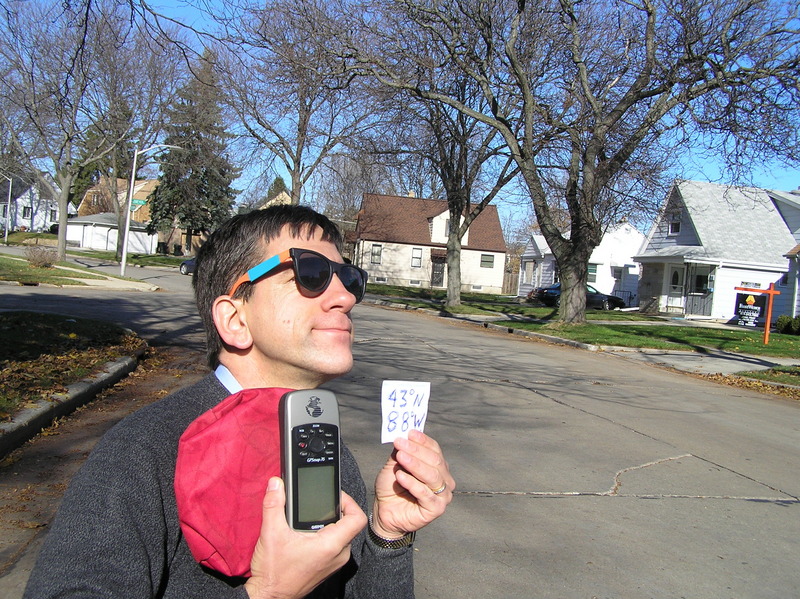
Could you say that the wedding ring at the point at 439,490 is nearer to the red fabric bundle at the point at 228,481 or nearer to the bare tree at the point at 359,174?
the red fabric bundle at the point at 228,481

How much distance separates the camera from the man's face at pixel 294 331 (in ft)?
5.59

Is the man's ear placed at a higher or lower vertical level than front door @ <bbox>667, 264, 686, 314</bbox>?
lower

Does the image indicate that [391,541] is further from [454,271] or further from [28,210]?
[28,210]

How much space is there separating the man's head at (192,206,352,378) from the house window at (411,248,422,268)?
174 ft

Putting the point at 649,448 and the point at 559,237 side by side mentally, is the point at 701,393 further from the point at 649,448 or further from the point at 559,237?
the point at 559,237

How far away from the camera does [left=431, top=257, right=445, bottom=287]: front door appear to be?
5506 centimetres

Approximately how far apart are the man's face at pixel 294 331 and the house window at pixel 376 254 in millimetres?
52623

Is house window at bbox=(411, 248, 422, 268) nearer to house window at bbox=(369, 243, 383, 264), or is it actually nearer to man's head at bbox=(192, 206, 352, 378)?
house window at bbox=(369, 243, 383, 264)

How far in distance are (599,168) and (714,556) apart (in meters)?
17.4

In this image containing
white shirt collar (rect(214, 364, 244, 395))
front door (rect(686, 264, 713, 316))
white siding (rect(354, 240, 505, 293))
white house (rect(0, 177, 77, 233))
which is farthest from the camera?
white house (rect(0, 177, 77, 233))

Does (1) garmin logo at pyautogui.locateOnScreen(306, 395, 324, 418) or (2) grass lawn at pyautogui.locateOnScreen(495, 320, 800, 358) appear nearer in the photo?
(1) garmin logo at pyautogui.locateOnScreen(306, 395, 324, 418)

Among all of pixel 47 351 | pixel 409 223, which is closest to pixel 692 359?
pixel 47 351

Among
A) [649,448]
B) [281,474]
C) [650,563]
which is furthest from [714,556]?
[281,474]

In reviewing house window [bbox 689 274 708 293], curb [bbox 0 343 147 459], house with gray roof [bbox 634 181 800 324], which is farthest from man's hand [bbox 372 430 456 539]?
house window [bbox 689 274 708 293]
